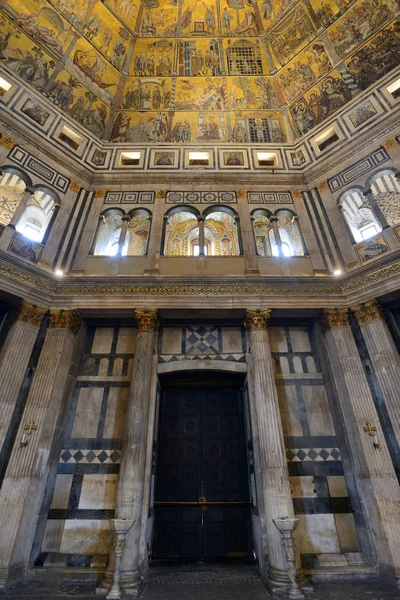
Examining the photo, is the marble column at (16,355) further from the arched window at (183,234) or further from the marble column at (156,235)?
the arched window at (183,234)

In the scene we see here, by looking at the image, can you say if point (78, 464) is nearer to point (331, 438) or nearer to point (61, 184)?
point (331, 438)

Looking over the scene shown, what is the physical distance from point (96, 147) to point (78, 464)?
11862mm

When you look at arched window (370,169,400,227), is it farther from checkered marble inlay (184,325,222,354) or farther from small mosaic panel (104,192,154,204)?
small mosaic panel (104,192,154,204)

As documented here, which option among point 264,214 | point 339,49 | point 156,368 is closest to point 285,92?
point 339,49

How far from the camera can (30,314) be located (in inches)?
337

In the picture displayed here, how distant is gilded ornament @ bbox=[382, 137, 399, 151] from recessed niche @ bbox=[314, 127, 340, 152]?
214cm

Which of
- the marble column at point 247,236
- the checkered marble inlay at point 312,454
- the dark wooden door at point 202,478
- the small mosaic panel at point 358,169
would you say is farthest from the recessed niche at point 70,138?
the checkered marble inlay at point 312,454

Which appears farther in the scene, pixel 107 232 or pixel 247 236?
pixel 107 232

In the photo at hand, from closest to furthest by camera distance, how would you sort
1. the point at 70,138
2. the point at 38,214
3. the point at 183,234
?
the point at 38,214, the point at 70,138, the point at 183,234

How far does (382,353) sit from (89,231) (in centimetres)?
975

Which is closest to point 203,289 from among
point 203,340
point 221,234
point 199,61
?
point 203,340

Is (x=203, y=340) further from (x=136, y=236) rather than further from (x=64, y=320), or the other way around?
(x=136, y=236)

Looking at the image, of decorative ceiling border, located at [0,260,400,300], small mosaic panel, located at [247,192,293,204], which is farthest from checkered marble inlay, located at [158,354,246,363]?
small mosaic panel, located at [247,192,293,204]

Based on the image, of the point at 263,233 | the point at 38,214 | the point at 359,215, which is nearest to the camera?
the point at 359,215
